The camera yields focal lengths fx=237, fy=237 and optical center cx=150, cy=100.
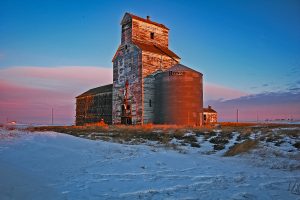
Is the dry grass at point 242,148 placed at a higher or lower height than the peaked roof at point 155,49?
lower

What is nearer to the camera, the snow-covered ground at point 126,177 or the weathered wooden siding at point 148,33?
the snow-covered ground at point 126,177

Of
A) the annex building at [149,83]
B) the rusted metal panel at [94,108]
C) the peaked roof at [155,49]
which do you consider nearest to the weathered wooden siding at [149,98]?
the annex building at [149,83]

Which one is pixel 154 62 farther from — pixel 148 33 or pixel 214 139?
pixel 214 139

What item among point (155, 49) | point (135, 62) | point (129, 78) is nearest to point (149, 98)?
point (129, 78)

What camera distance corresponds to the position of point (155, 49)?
30469 millimetres

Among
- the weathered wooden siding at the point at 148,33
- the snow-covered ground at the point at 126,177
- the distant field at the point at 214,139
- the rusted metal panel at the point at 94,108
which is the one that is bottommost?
the distant field at the point at 214,139

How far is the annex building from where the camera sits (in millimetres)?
26547

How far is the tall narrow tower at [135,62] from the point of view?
→ 2817cm

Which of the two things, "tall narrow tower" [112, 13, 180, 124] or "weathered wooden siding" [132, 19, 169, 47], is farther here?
"weathered wooden siding" [132, 19, 169, 47]

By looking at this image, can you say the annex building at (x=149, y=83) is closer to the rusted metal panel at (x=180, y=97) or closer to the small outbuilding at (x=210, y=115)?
the rusted metal panel at (x=180, y=97)

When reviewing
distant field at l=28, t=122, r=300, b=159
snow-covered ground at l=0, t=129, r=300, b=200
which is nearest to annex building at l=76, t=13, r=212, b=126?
distant field at l=28, t=122, r=300, b=159

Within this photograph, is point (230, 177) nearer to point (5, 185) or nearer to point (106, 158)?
point (106, 158)

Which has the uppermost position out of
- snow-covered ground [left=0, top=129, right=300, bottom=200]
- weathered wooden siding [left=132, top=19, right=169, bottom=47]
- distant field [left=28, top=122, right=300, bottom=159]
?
weathered wooden siding [left=132, top=19, right=169, bottom=47]

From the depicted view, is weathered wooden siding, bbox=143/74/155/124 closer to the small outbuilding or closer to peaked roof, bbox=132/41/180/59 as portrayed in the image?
peaked roof, bbox=132/41/180/59
